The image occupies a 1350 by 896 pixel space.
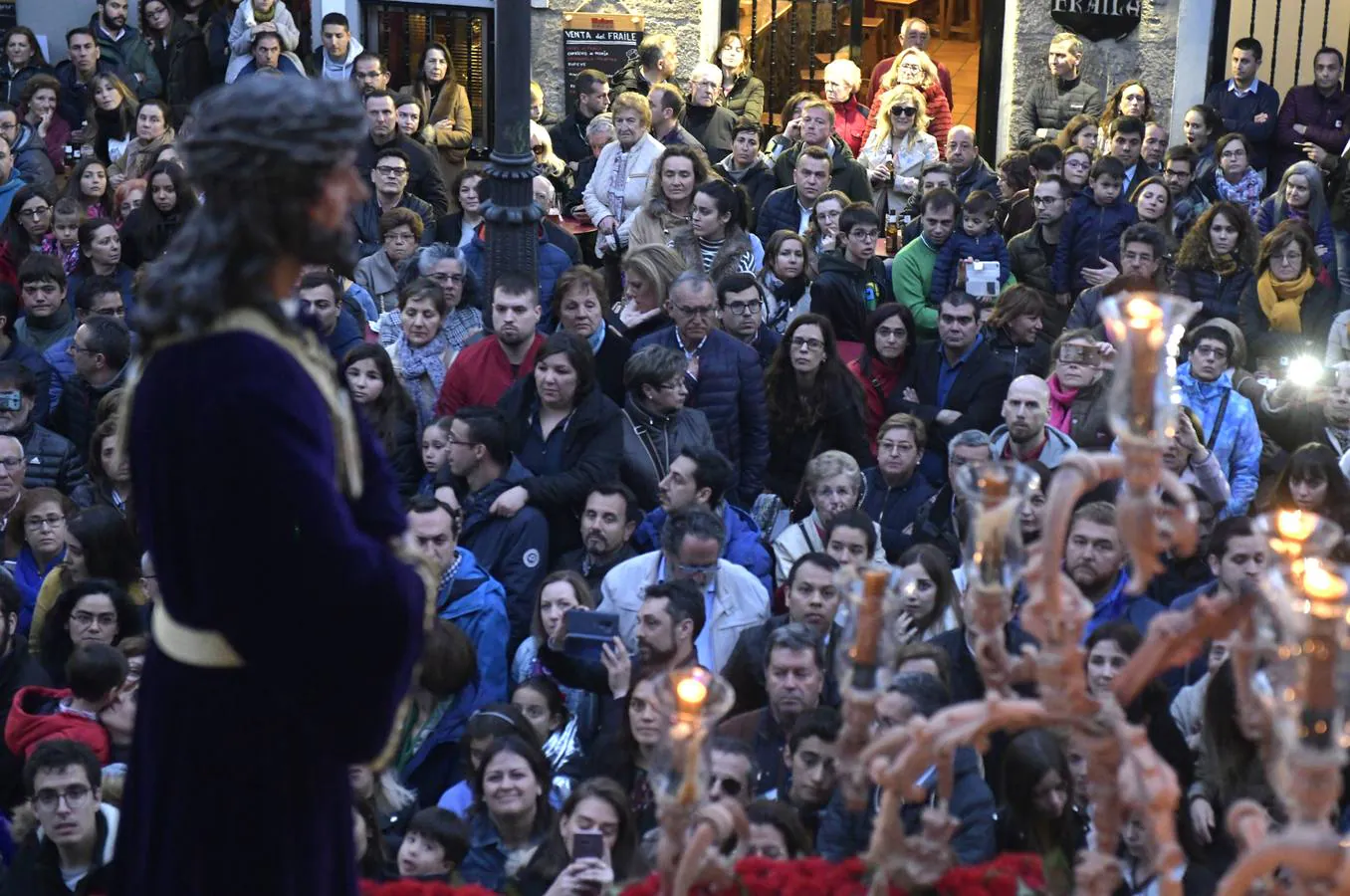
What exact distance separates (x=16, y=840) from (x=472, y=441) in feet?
7.97

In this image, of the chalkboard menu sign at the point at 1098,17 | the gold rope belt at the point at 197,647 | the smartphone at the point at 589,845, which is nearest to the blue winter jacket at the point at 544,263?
the smartphone at the point at 589,845

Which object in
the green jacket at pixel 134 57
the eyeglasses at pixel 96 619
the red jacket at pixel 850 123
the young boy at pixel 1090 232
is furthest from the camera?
the green jacket at pixel 134 57

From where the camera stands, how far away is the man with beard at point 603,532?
676cm

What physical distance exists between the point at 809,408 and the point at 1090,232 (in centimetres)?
269

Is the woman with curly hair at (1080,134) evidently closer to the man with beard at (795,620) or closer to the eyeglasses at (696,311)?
the eyeglasses at (696,311)

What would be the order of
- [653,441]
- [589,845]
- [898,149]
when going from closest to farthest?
1. [589,845]
2. [653,441]
3. [898,149]

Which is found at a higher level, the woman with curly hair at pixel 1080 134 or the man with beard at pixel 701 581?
the woman with curly hair at pixel 1080 134

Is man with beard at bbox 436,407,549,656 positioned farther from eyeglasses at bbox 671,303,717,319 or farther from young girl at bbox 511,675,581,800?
eyeglasses at bbox 671,303,717,319

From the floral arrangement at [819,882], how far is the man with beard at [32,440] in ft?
15.2

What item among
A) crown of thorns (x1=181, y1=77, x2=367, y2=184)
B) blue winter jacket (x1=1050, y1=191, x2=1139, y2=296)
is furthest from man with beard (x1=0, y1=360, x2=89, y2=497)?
crown of thorns (x1=181, y1=77, x2=367, y2=184)

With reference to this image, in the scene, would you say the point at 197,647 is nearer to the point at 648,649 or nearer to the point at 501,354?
the point at 648,649

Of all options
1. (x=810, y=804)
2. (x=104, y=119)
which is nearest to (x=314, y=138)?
(x=810, y=804)

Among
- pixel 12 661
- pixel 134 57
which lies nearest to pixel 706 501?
pixel 12 661

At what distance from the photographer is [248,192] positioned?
2607 mm
